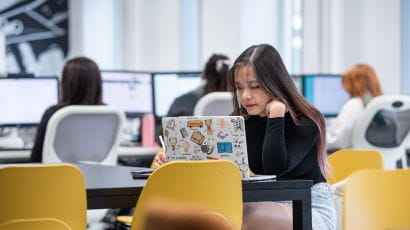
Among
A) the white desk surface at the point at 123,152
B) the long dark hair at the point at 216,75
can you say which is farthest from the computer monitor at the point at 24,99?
the long dark hair at the point at 216,75

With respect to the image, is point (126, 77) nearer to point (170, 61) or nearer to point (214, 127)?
point (170, 61)

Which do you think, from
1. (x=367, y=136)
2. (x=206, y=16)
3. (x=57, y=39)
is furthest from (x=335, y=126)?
(x=57, y=39)

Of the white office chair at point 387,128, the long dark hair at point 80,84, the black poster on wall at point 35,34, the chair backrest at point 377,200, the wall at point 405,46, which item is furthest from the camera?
the black poster on wall at point 35,34

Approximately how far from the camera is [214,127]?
8.55ft

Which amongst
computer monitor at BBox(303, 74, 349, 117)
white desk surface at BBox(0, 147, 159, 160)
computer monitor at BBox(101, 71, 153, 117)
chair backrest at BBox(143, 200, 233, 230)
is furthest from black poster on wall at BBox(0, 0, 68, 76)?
chair backrest at BBox(143, 200, 233, 230)

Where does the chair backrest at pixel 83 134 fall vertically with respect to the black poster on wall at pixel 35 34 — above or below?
below

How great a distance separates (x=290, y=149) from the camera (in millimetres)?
2975

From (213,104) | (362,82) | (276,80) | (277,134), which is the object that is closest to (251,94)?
(276,80)

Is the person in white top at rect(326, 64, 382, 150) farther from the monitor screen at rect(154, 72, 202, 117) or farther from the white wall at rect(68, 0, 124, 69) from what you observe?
the white wall at rect(68, 0, 124, 69)

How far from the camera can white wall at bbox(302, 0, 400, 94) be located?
7.32m

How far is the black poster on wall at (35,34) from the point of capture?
745 cm

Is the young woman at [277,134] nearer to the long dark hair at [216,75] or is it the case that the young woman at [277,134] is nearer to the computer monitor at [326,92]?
the long dark hair at [216,75]

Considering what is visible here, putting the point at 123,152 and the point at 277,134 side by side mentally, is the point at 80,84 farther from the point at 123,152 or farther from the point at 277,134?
the point at 277,134

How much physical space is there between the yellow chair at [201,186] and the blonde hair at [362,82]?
370 centimetres
